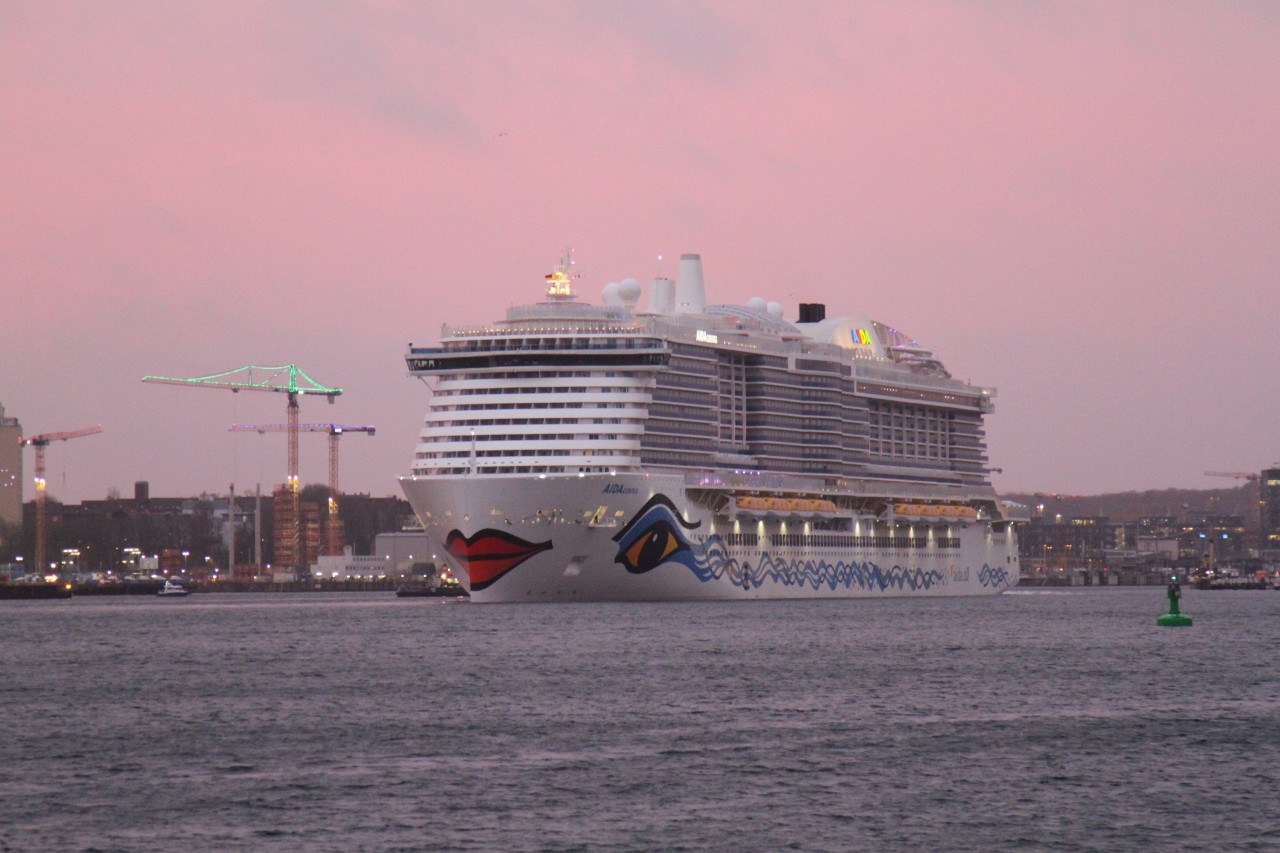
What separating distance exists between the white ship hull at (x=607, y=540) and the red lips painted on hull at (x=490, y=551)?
1.7 inches

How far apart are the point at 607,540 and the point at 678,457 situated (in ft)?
29.6

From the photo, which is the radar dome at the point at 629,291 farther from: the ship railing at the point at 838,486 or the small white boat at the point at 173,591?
the small white boat at the point at 173,591

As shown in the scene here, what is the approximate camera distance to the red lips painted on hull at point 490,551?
85.9m

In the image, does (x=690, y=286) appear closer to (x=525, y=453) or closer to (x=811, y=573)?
(x=811, y=573)

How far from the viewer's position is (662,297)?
104875 mm

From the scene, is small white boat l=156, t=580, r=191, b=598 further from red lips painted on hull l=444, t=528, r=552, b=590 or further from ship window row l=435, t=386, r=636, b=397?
red lips painted on hull l=444, t=528, r=552, b=590

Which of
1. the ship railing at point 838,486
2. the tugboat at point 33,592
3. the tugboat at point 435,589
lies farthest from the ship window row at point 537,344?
the tugboat at point 33,592

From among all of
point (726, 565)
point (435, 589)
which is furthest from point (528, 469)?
point (435, 589)

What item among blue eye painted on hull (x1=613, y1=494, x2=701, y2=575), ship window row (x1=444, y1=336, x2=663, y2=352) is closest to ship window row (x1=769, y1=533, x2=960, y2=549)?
blue eye painted on hull (x1=613, y1=494, x2=701, y2=575)

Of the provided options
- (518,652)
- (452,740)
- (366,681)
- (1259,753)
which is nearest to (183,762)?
(452,740)

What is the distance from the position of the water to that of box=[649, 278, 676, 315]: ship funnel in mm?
34442

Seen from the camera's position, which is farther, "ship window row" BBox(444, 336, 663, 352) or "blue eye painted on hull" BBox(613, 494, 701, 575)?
"ship window row" BBox(444, 336, 663, 352)

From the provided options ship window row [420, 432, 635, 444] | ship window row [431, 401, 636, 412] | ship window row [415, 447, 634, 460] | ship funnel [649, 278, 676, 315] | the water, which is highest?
ship funnel [649, 278, 676, 315]

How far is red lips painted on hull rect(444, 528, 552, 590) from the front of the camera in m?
85.9
